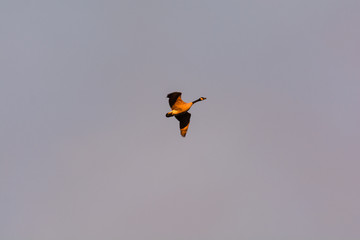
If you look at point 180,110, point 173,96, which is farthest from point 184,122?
point 173,96

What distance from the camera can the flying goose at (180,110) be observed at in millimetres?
97438

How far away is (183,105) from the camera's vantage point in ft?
323

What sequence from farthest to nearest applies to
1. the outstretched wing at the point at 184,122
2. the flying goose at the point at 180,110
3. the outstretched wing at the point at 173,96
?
1. the outstretched wing at the point at 184,122
2. the flying goose at the point at 180,110
3. the outstretched wing at the point at 173,96

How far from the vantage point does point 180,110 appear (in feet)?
324

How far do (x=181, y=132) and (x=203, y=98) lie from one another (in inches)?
237

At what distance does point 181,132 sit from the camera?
332 ft

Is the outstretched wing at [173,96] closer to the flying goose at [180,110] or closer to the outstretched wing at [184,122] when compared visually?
the flying goose at [180,110]

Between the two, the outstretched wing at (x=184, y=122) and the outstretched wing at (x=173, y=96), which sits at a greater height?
the outstretched wing at (x=173, y=96)

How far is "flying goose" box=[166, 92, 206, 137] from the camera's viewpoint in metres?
97.4

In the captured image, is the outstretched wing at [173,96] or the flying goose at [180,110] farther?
the flying goose at [180,110]

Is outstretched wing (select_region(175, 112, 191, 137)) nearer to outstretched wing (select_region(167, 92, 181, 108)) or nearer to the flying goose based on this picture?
the flying goose

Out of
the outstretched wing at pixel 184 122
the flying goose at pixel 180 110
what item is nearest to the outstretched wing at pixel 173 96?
the flying goose at pixel 180 110

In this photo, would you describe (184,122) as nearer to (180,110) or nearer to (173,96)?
(180,110)

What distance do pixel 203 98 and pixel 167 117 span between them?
645 centimetres
